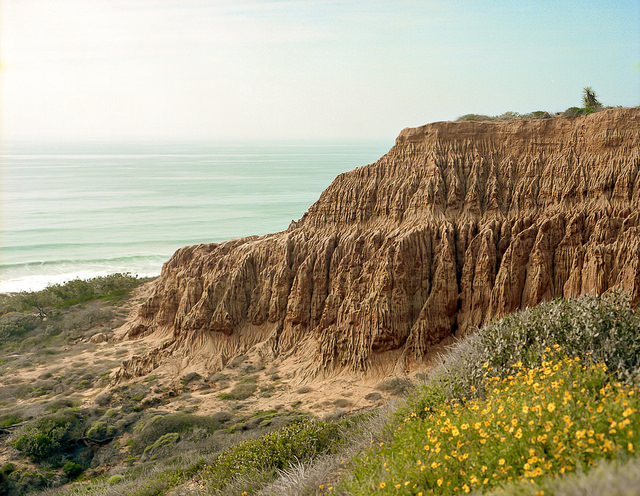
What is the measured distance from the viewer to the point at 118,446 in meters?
21.9

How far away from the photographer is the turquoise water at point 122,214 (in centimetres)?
7356

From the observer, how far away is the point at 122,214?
107062 millimetres

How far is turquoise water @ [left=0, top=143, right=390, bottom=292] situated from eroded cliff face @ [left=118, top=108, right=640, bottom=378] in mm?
44195

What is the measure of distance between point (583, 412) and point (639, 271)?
15.8 meters

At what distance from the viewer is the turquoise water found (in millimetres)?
73562

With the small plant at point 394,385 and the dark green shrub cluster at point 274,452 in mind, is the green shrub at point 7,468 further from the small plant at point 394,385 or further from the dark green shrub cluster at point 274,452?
the small plant at point 394,385

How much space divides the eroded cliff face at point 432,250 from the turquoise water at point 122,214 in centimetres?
4420

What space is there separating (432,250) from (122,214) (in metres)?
95.3

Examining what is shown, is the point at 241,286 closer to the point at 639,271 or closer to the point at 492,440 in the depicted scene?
the point at 639,271

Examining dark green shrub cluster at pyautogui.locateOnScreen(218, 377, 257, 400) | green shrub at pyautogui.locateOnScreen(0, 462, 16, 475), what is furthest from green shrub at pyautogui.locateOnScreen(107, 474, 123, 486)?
dark green shrub cluster at pyautogui.locateOnScreen(218, 377, 257, 400)

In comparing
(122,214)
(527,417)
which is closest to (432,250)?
(527,417)

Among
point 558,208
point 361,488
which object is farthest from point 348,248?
point 361,488

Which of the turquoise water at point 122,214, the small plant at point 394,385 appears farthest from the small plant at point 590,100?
the turquoise water at point 122,214

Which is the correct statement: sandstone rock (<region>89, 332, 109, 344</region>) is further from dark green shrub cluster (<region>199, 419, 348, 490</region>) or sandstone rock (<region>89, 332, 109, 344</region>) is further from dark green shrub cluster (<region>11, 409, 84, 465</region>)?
dark green shrub cluster (<region>199, 419, 348, 490</region>)
